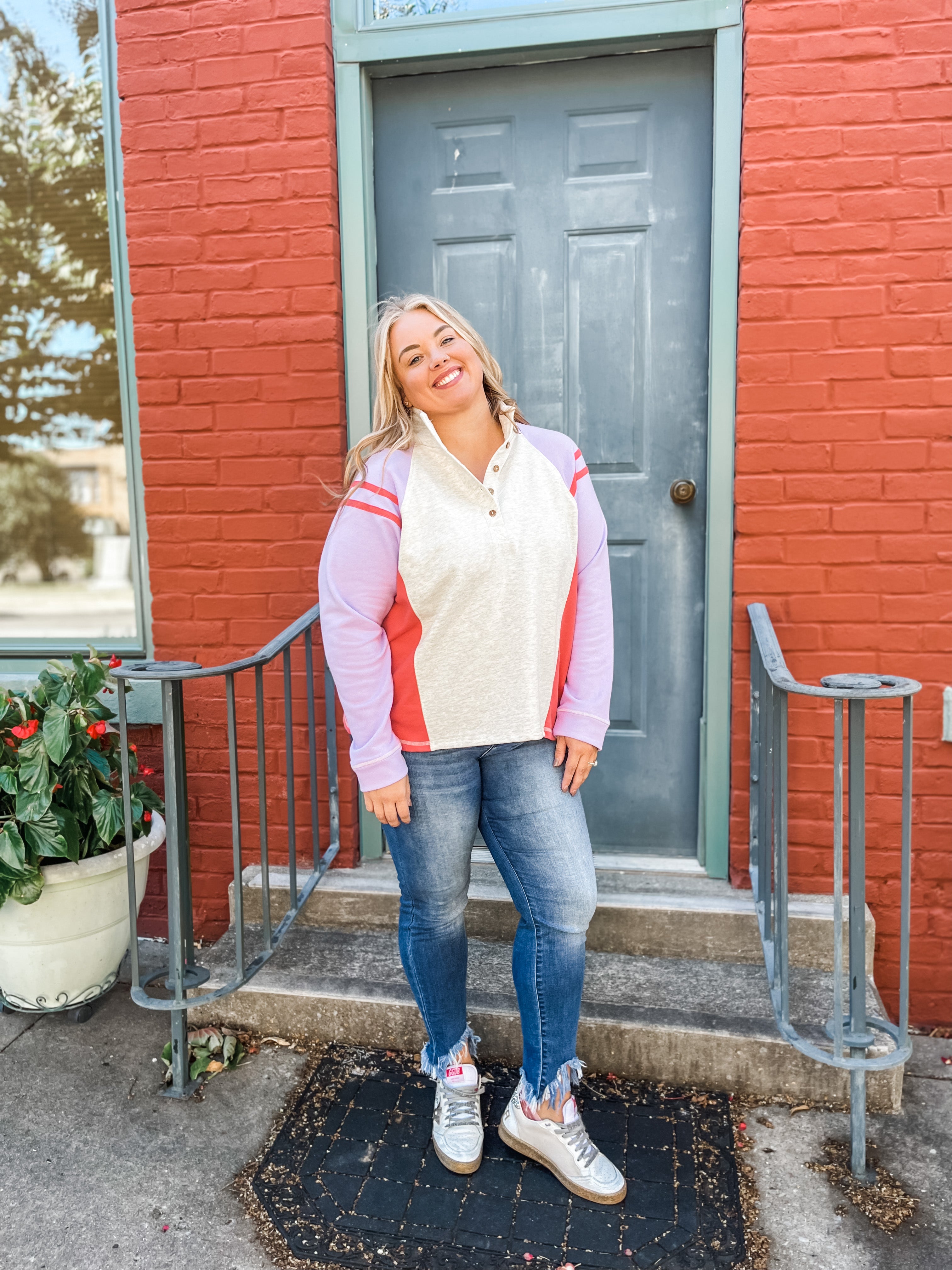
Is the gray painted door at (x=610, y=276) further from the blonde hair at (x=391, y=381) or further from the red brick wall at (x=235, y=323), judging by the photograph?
the blonde hair at (x=391, y=381)

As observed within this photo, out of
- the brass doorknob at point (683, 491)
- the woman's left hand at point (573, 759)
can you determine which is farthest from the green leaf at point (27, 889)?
the brass doorknob at point (683, 491)

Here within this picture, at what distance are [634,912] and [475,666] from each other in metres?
1.15

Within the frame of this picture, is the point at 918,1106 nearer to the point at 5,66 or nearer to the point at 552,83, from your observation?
the point at 552,83

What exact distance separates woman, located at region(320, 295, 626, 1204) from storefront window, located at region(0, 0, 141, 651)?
1.56 metres

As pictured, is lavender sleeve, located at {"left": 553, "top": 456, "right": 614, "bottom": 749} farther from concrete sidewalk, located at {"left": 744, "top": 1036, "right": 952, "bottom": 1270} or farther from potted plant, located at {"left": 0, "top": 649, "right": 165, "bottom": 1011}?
potted plant, located at {"left": 0, "top": 649, "right": 165, "bottom": 1011}

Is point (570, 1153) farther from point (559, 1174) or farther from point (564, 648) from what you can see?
point (564, 648)

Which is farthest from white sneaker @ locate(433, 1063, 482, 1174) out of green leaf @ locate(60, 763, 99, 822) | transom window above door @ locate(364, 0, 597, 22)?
transom window above door @ locate(364, 0, 597, 22)

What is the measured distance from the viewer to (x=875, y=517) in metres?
2.53

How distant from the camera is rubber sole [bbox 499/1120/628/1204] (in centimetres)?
196

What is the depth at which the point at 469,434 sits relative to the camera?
77.5 inches

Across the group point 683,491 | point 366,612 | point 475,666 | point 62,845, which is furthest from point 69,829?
point 683,491

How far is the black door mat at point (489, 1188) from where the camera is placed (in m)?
1.85

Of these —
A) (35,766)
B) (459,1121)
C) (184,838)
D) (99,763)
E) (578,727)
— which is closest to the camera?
(578,727)

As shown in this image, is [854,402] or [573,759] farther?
[854,402]
